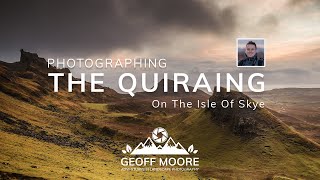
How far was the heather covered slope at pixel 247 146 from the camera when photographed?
9506 cm

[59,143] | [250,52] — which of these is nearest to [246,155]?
[250,52]

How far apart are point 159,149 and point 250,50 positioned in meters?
39.3

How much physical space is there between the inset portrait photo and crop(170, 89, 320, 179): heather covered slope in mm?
31110

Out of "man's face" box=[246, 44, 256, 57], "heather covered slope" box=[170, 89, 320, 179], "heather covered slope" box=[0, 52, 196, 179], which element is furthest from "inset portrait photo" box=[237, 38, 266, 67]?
"heather covered slope" box=[0, 52, 196, 179]

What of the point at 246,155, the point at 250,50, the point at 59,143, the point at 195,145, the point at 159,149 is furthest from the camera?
the point at 195,145

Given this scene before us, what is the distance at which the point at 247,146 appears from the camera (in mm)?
109188

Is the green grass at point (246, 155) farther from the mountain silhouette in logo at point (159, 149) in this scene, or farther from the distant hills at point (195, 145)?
the mountain silhouette in logo at point (159, 149)

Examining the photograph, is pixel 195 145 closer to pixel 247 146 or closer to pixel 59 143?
pixel 247 146

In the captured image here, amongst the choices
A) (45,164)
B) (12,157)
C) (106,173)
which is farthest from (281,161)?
(12,157)

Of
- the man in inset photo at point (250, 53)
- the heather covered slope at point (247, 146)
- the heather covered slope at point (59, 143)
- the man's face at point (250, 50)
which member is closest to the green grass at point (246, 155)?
the heather covered slope at point (247, 146)

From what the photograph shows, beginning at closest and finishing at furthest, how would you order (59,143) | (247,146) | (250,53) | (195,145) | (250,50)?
(250,53) < (250,50) < (59,143) < (247,146) < (195,145)

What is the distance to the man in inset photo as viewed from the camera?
8419 cm

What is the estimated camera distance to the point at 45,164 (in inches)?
2677

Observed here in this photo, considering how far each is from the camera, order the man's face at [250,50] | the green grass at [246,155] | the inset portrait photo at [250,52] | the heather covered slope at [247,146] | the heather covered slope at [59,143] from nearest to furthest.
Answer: the heather covered slope at [59,143]
the inset portrait photo at [250,52]
the man's face at [250,50]
the green grass at [246,155]
the heather covered slope at [247,146]
